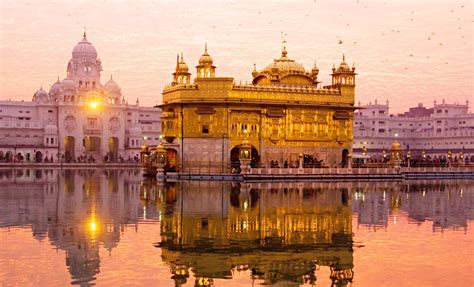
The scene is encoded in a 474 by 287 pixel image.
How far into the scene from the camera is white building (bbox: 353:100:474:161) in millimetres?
101125

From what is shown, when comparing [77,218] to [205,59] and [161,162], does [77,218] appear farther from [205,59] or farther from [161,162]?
[205,59]

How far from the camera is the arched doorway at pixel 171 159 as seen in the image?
1820 inches

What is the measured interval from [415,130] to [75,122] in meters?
56.7

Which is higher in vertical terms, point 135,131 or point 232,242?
point 135,131

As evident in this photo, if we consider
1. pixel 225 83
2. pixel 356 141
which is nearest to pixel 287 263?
pixel 225 83

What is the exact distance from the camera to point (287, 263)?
38.9ft

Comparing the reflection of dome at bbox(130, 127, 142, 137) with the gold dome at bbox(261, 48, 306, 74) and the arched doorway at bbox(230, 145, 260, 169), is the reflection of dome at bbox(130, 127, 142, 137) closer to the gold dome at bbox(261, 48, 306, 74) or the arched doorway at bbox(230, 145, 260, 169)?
the gold dome at bbox(261, 48, 306, 74)

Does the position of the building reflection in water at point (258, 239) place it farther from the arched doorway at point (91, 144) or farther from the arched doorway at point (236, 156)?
the arched doorway at point (91, 144)

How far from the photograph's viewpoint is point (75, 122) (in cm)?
8606

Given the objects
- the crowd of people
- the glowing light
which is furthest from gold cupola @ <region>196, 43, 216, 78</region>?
the crowd of people

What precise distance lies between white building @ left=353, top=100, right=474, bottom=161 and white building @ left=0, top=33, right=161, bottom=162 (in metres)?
35.7

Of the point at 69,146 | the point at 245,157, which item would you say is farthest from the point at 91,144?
the point at 245,157

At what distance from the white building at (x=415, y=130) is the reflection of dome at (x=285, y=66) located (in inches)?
1933

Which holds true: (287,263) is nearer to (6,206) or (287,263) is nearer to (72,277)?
(72,277)
